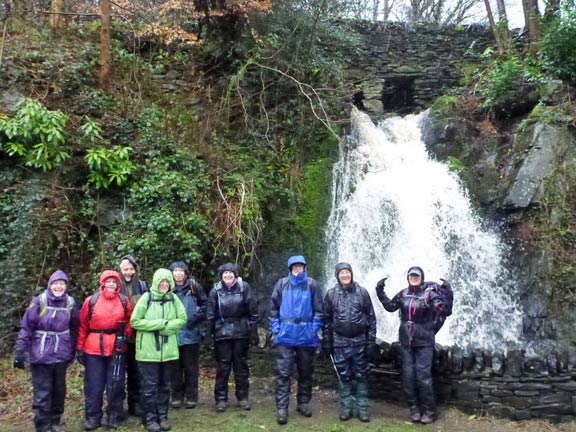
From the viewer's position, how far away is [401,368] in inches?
222

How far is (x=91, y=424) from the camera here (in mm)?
4852

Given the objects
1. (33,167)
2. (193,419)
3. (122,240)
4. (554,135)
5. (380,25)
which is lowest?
(193,419)

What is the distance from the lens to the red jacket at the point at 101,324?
480cm

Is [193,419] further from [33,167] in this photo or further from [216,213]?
[33,167]

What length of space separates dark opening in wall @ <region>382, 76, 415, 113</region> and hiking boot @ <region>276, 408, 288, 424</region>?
975cm

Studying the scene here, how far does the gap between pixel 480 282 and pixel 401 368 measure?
302cm

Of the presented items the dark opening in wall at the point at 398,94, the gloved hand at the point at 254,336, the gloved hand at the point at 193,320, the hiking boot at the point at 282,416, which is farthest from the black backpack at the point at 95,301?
the dark opening in wall at the point at 398,94

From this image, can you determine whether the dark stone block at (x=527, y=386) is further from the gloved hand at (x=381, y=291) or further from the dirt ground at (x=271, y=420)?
the gloved hand at (x=381, y=291)

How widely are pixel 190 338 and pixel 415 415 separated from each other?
8.37ft

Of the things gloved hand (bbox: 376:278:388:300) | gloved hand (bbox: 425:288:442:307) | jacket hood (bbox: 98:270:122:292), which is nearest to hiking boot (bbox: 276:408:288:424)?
gloved hand (bbox: 376:278:388:300)

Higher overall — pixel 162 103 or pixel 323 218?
pixel 162 103

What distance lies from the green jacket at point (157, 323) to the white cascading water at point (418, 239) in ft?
12.5

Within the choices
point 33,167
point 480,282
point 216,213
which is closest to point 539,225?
point 480,282

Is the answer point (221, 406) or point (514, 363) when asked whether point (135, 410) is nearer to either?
point (221, 406)
